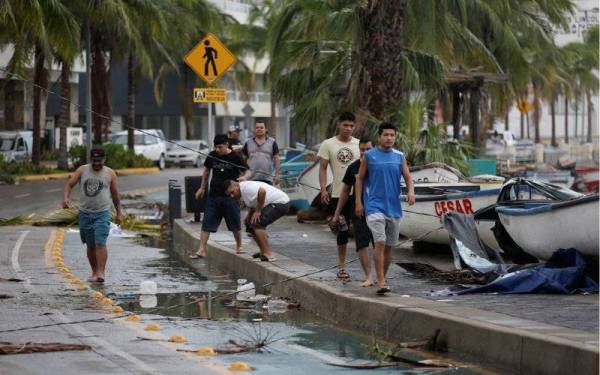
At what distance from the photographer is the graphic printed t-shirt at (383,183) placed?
12727 millimetres

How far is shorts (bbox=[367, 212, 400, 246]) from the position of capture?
1262 cm

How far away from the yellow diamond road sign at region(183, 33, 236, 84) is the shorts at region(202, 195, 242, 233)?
662 cm

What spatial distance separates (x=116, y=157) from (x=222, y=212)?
117 feet

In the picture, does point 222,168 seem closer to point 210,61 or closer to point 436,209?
point 436,209

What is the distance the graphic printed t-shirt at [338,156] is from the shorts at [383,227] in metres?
2.15

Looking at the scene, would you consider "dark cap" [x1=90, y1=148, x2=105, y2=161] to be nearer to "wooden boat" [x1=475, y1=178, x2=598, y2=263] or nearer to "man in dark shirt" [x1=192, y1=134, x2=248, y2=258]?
"man in dark shirt" [x1=192, y1=134, x2=248, y2=258]

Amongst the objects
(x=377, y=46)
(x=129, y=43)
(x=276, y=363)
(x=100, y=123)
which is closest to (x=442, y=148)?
(x=377, y=46)

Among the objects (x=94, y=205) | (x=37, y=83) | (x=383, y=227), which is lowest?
(x=383, y=227)

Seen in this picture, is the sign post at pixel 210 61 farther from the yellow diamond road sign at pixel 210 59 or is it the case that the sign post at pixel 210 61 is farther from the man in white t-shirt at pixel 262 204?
the man in white t-shirt at pixel 262 204

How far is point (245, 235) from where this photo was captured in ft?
67.4

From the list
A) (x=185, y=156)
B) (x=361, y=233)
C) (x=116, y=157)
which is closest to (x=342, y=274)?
(x=361, y=233)

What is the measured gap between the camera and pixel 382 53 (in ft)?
75.3

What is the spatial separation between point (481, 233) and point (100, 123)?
38.9m

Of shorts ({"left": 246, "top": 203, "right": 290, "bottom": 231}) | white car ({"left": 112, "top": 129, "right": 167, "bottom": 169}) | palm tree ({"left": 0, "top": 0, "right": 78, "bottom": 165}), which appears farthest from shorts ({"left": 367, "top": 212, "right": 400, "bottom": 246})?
white car ({"left": 112, "top": 129, "right": 167, "bottom": 169})
